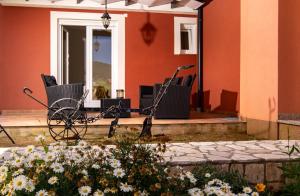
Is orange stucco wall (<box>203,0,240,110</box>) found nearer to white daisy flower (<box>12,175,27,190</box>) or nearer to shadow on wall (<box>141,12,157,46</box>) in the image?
shadow on wall (<box>141,12,157,46</box>)

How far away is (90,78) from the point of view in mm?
9430

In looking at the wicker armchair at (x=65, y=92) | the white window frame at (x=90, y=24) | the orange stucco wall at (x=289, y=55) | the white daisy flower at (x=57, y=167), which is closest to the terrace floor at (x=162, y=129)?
the wicker armchair at (x=65, y=92)

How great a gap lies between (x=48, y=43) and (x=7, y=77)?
4.32 ft

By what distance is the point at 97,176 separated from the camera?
2.11 meters

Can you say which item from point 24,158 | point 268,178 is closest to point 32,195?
point 24,158

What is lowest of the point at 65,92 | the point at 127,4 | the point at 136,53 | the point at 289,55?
the point at 65,92

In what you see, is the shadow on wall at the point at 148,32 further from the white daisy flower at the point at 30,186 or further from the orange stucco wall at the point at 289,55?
the white daisy flower at the point at 30,186

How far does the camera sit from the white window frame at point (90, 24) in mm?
9039

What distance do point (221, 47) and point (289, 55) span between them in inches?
134

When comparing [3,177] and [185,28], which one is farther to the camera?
[185,28]

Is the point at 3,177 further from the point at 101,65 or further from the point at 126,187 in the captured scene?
the point at 101,65

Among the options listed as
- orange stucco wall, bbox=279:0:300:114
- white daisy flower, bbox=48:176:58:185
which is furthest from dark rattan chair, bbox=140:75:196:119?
white daisy flower, bbox=48:176:58:185

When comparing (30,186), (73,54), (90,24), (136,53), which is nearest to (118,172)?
(30,186)

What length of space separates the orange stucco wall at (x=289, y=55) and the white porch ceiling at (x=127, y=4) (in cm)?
399
